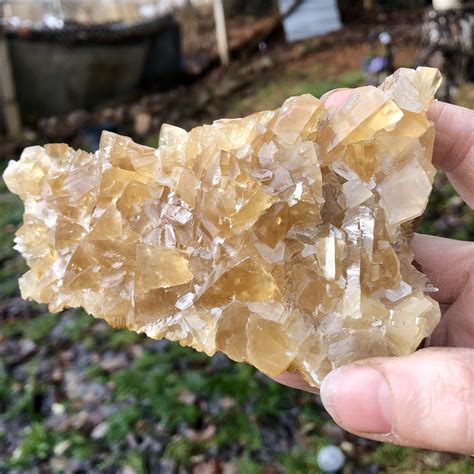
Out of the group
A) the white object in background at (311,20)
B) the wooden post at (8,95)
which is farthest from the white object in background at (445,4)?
the wooden post at (8,95)

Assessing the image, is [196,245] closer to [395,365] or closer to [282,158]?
[282,158]

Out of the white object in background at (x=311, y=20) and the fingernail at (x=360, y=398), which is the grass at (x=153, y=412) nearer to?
the fingernail at (x=360, y=398)

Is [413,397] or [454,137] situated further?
[454,137]

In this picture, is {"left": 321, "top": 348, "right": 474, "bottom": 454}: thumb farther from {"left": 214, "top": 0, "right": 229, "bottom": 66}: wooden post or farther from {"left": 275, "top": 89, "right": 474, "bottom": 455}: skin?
{"left": 214, "top": 0, "right": 229, "bottom": 66}: wooden post

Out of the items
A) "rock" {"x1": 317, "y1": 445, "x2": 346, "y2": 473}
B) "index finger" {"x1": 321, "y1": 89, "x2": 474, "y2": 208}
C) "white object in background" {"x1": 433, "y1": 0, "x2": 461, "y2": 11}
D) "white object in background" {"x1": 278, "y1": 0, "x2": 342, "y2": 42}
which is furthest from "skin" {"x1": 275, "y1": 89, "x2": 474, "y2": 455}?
"white object in background" {"x1": 278, "y1": 0, "x2": 342, "y2": 42}

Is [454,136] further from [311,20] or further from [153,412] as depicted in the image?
[311,20]

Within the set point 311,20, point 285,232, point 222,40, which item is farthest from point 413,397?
point 311,20
